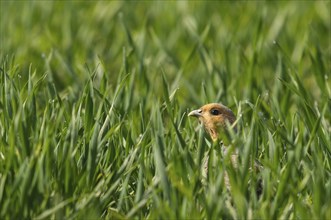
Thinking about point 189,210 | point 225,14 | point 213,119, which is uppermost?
point 189,210

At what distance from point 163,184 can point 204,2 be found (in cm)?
474

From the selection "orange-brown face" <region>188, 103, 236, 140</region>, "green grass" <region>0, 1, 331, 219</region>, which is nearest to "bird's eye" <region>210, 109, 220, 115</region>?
"orange-brown face" <region>188, 103, 236, 140</region>

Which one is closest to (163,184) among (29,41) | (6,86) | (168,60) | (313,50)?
(6,86)

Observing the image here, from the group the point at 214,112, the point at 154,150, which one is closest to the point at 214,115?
the point at 214,112

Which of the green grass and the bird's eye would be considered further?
the bird's eye

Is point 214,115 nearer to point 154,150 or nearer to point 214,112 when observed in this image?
point 214,112

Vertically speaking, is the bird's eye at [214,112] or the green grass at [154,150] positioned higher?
the green grass at [154,150]

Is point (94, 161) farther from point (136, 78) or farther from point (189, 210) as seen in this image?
point (136, 78)

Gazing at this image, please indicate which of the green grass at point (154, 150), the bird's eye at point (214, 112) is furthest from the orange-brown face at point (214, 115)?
the green grass at point (154, 150)

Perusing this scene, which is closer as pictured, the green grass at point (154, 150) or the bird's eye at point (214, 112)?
the green grass at point (154, 150)

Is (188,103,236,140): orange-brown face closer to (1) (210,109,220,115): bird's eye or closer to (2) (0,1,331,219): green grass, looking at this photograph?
(1) (210,109,220,115): bird's eye

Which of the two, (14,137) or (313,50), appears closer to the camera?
(14,137)

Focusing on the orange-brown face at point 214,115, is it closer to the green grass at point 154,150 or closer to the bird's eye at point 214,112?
the bird's eye at point 214,112

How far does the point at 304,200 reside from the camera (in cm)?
353
